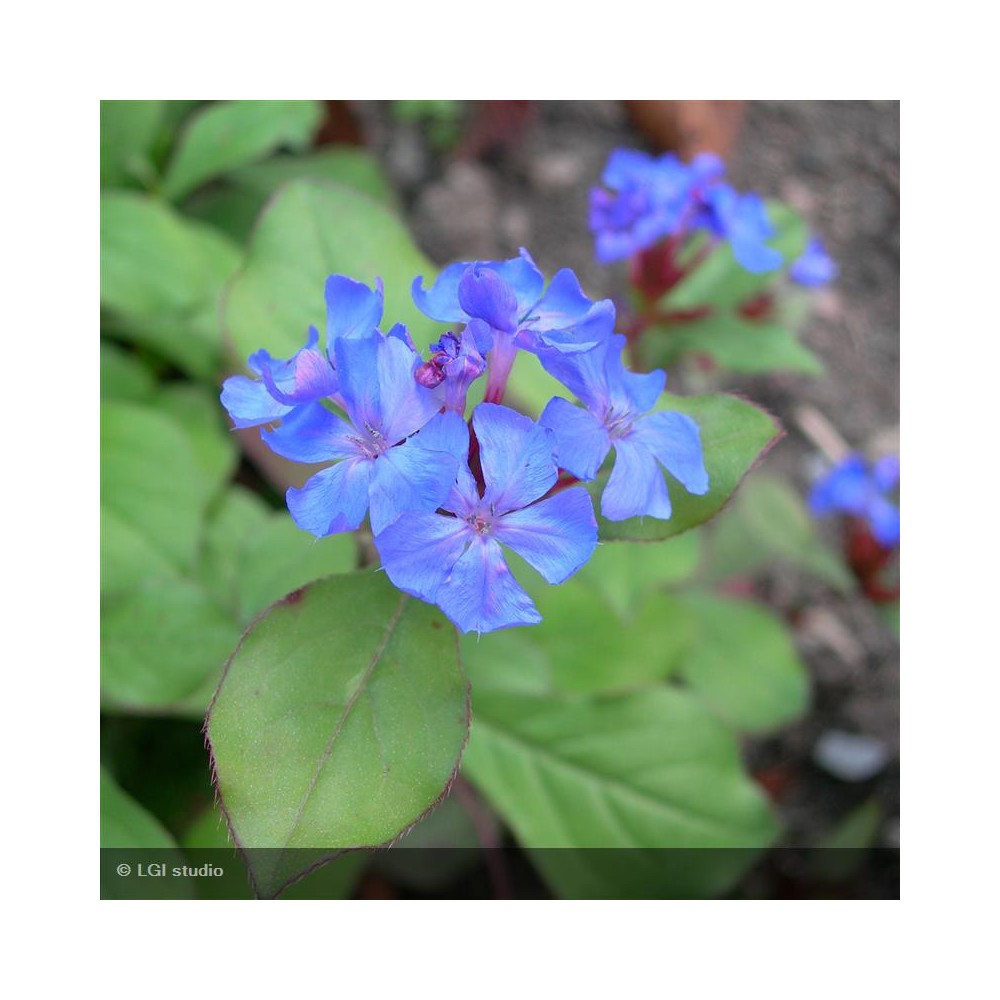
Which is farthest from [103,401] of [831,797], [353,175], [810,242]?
[831,797]

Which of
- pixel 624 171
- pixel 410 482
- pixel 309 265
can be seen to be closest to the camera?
pixel 410 482

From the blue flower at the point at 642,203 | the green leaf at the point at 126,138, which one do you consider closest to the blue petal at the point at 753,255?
the blue flower at the point at 642,203

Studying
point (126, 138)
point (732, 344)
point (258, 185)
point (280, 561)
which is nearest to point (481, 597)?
point (280, 561)

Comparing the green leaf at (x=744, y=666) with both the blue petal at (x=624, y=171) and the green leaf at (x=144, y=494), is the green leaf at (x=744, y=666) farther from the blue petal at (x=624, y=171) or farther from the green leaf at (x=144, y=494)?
the green leaf at (x=144, y=494)

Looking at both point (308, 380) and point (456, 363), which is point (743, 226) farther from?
point (308, 380)

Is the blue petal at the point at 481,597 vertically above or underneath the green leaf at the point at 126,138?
underneath

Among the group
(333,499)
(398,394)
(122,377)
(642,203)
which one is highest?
(642,203)
